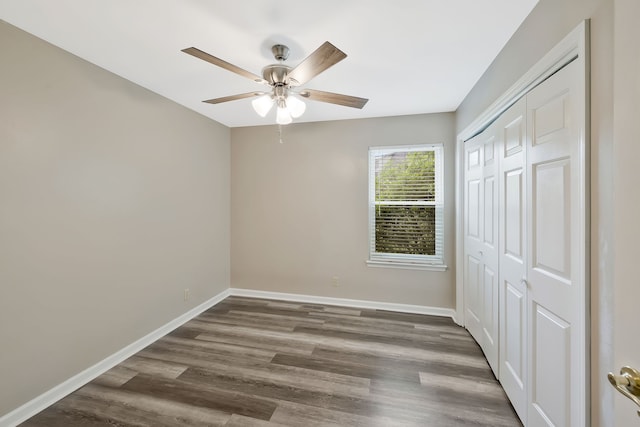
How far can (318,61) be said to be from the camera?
147cm

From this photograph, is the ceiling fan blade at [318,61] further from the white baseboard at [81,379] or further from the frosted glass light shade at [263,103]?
the white baseboard at [81,379]

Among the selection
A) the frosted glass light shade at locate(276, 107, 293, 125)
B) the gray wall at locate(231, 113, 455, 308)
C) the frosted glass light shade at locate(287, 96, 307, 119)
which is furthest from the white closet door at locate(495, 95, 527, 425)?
the frosted glass light shade at locate(276, 107, 293, 125)

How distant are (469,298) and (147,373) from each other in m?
3.14

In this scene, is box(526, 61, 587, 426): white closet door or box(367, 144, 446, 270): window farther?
box(367, 144, 446, 270): window

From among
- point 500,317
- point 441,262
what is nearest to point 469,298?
point 441,262

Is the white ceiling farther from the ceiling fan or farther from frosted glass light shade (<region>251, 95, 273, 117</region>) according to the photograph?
frosted glass light shade (<region>251, 95, 273, 117</region>)

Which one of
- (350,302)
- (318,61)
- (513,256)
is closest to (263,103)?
(318,61)

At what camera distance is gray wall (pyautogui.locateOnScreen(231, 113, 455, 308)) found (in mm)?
3279

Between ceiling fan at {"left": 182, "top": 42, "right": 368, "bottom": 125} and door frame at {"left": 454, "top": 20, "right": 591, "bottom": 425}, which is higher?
ceiling fan at {"left": 182, "top": 42, "right": 368, "bottom": 125}

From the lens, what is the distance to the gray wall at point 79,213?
1.65 meters

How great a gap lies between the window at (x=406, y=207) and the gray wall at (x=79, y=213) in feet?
7.87

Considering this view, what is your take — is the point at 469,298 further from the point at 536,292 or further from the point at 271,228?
the point at 271,228

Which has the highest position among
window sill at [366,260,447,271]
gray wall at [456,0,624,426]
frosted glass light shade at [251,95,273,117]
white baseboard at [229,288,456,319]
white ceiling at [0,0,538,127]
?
white ceiling at [0,0,538,127]

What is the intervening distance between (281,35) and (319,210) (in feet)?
7.24
